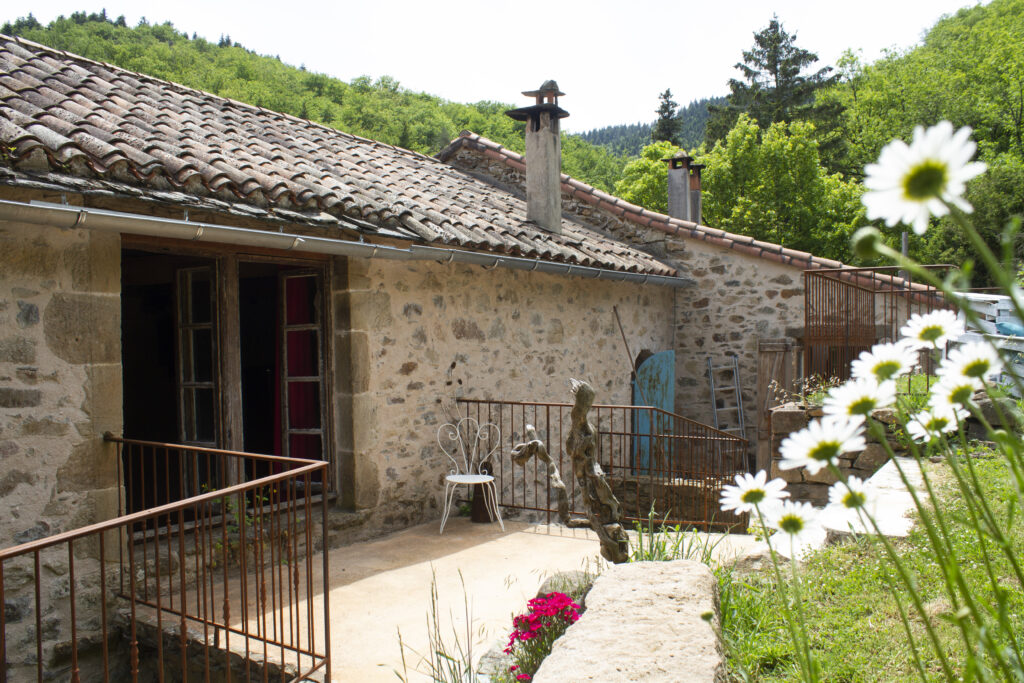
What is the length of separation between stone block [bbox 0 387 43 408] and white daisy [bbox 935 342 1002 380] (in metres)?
4.23

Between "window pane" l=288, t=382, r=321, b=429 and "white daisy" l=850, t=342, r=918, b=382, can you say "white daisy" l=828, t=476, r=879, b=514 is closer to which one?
"white daisy" l=850, t=342, r=918, b=382

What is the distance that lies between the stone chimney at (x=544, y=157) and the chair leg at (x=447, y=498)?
3786 millimetres

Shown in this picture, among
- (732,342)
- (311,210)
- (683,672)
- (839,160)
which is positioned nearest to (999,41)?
(839,160)

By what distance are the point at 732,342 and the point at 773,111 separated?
18995mm

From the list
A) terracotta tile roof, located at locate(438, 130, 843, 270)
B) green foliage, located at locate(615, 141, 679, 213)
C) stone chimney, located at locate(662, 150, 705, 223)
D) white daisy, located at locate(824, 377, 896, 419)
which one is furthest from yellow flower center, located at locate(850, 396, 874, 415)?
green foliage, located at locate(615, 141, 679, 213)

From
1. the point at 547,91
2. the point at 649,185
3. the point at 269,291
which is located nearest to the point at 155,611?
the point at 269,291

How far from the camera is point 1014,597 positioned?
278 centimetres

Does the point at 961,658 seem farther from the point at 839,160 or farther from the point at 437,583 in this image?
the point at 839,160

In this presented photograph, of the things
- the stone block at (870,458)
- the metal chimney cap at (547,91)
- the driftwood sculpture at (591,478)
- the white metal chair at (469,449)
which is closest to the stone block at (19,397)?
the driftwood sculpture at (591,478)

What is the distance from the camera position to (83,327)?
407 centimetres

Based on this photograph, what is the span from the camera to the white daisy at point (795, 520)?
115cm

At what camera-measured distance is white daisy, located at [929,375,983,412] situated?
3.39ft

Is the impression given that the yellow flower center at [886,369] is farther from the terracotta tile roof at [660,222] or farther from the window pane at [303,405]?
the terracotta tile roof at [660,222]

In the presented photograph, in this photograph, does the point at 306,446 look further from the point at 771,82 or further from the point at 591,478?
the point at 771,82
